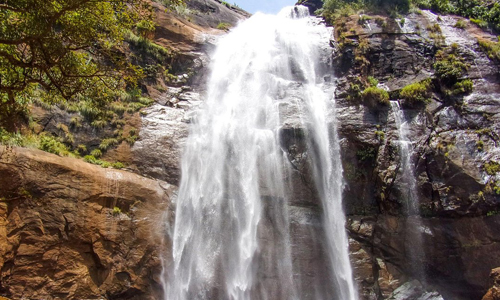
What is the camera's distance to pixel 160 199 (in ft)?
48.0

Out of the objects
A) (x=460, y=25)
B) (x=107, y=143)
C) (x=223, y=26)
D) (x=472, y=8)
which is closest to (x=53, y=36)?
(x=107, y=143)

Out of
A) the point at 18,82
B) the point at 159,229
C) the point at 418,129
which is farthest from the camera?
the point at 418,129

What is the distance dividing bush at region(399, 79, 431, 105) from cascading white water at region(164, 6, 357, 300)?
368cm

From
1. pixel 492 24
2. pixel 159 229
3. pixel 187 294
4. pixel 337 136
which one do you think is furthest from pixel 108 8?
pixel 492 24

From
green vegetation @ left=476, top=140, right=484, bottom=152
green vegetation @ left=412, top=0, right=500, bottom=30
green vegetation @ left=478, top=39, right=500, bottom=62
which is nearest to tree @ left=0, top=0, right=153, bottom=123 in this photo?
green vegetation @ left=476, top=140, right=484, bottom=152

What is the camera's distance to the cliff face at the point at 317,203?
11.7m

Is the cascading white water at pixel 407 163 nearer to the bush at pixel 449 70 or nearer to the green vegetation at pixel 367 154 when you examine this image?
the green vegetation at pixel 367 154

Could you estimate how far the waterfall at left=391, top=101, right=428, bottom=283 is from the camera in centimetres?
1425

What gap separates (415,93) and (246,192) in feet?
32.6

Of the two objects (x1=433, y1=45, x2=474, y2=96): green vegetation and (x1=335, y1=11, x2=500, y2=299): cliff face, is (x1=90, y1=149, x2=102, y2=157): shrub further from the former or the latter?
(x1=433, y1=45, x2=474, y2=96): green vegetation

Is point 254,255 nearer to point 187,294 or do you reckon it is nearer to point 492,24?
point 187,294

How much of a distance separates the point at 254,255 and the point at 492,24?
22.1 meters

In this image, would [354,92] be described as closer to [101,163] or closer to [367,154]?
[367,154]

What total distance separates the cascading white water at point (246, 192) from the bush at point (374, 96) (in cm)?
180
